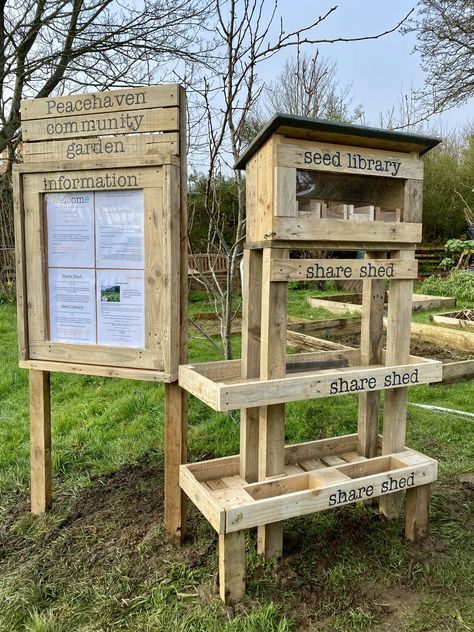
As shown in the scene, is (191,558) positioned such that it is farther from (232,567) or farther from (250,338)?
(250,338)

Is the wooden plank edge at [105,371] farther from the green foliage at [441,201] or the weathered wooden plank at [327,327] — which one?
the green foliage at [441,201]

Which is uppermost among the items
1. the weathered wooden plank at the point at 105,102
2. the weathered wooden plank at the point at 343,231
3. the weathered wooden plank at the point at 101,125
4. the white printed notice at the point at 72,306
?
the weathered wooden plank at the point at 105,102

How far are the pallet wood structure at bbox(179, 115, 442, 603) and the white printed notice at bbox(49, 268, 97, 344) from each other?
668 millimetres

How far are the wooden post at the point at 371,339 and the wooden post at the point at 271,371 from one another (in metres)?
0.71

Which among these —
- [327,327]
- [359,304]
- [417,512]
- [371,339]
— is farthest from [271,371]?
[359,304]

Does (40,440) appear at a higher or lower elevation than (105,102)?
lower

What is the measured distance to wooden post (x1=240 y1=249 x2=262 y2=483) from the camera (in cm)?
271

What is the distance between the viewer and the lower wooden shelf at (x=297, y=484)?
7.72ft

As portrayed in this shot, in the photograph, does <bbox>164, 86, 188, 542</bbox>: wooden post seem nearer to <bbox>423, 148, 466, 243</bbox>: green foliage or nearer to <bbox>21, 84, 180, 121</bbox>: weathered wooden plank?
<bbox>21, 84, 180, 121</bbox>: weathered wooden plank

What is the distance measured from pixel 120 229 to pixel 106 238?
0.10 meters

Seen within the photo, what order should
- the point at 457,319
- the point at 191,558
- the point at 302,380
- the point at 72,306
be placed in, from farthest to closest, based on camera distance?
1. the point at 457,319
2. the point at 72,306
3. the point at 191,558
4. the point at 302,380

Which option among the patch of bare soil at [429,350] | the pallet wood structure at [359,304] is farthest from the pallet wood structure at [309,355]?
the pallet wood structure at [359,304]

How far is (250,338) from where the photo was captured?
2717 mm

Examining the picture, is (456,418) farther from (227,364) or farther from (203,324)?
(203,324)
